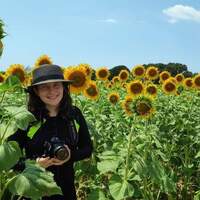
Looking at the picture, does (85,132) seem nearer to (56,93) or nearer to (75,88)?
(56,93)

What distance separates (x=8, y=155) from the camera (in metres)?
2.46

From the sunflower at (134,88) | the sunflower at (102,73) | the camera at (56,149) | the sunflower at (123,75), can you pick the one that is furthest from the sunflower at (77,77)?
the sunflower at (123,75)

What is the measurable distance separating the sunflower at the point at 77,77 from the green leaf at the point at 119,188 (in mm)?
2125

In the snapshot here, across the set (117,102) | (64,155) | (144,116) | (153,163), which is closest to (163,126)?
(117,102)

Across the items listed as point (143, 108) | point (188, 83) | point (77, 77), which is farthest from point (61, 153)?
point (188, 83)

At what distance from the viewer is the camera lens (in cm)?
314

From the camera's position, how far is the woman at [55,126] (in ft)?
11.5

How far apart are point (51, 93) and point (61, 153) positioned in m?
0.51

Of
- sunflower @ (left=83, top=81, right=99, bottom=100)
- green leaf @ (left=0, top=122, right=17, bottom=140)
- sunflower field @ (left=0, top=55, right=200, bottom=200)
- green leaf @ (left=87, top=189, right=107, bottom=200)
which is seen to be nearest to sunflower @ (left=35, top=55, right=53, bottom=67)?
sunflower field @ (left=0, top=55, right=200, bottom=200)

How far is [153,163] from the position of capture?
13.8 feet

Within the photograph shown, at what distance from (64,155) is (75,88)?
9.70ft

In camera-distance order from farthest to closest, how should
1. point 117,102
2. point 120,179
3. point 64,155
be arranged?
point 117,102 → point 120,179 → point 64,155

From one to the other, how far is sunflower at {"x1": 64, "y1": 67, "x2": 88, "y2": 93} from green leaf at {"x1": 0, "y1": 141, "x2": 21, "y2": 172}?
3.54 metres

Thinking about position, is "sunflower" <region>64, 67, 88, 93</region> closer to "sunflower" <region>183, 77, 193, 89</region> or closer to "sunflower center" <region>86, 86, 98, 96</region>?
"sunflower center" <region>86, 86, 98, 96</region>
